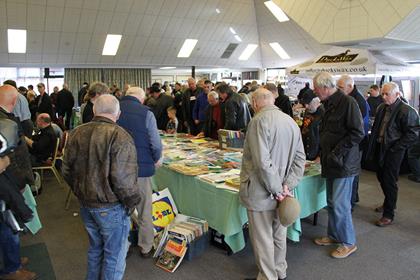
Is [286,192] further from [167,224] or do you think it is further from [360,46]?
[360,46]

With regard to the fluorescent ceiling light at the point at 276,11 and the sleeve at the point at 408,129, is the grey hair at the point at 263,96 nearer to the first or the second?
the sleeve at the point at 408,129

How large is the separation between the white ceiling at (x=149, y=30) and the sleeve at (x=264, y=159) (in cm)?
863

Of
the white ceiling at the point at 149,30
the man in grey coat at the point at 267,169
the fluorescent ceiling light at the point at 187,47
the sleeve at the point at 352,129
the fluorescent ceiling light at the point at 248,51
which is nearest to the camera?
the man in grey coat at the point at 267,169

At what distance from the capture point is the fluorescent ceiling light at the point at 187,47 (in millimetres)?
16719

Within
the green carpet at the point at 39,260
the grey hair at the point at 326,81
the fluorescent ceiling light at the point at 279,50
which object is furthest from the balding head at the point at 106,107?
the fluorescent ceiling light at the point at 279,50

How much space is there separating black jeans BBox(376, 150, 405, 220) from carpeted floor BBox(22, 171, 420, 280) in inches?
8.1

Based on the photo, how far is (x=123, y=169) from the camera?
84.5 inches

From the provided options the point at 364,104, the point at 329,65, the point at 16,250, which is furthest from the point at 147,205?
the point at 329,65

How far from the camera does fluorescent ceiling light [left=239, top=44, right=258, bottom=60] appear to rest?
18.6 metres

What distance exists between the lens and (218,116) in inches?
197

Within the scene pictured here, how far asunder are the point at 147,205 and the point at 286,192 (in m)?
1.30

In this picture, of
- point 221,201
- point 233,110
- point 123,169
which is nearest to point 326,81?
point 221,201

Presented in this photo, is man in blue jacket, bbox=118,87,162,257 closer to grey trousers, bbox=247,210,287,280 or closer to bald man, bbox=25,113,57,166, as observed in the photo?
grey trousers, bbox=247,210,287,280

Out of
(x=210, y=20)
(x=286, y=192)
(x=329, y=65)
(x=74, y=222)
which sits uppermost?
(x=210, y=20)
